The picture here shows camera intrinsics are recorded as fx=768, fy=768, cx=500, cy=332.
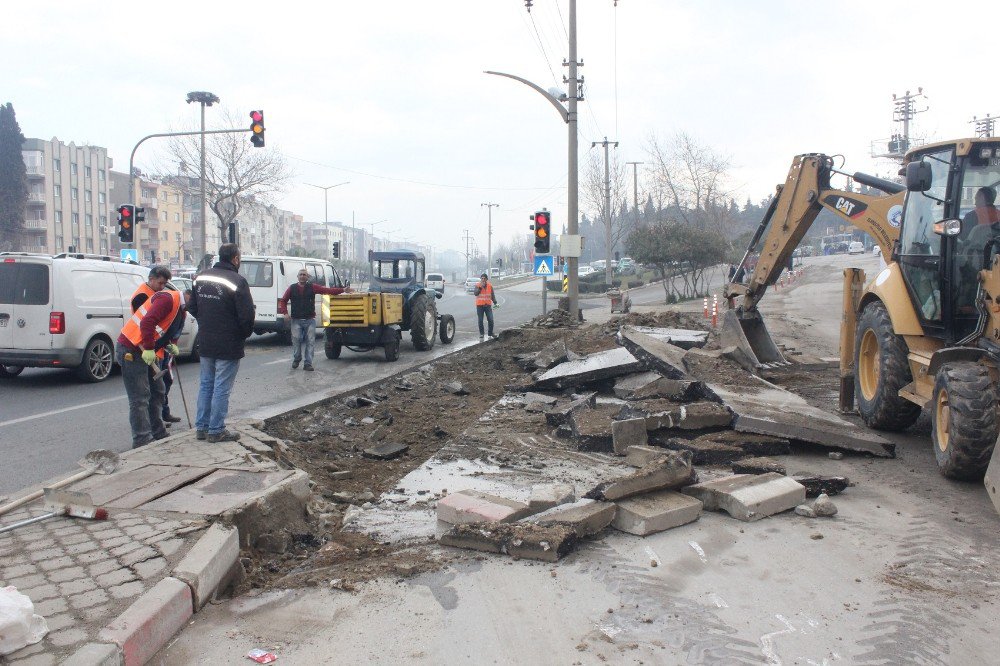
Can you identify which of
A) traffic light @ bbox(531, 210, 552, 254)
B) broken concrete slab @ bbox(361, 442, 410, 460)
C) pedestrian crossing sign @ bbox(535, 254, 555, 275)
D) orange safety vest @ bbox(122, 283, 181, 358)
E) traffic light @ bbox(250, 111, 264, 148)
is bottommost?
broken concrete slab @ bbox(361, 442, 410, 460)

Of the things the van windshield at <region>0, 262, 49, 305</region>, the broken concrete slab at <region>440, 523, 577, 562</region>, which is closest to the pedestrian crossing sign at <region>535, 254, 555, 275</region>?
the van windshield at <region>0, 262, 49, 305</region>

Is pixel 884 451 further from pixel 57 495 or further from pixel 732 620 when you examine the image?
pixel 57 495

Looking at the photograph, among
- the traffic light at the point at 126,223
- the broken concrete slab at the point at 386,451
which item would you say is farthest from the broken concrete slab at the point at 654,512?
the traffic light at the point at 126,223

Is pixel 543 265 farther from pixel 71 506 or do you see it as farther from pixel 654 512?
pixel 71 506

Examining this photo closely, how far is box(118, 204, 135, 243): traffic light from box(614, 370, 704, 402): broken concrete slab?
19.1 metres

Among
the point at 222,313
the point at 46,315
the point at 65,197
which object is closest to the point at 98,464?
the point at 222,313

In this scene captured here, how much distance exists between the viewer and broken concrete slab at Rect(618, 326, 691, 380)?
9.41 m

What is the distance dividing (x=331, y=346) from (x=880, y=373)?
34.9ft

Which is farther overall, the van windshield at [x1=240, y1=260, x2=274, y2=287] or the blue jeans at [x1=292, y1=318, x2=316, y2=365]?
the van windshield at [x1=240, y1=260, x2=274, y2=287]

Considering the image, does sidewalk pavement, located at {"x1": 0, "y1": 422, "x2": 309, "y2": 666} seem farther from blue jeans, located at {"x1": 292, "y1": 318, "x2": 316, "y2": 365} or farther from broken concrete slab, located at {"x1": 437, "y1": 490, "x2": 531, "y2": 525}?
blue jeans, located at {"x1": 292, "y1": 318, "x2": 316, "y2": 365}

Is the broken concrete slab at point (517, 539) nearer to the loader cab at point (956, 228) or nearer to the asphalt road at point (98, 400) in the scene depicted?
the asphalt road at point (98, 400)

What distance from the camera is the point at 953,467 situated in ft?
20.6

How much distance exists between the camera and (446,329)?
19422 millimetres

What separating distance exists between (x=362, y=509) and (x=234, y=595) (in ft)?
5.19
